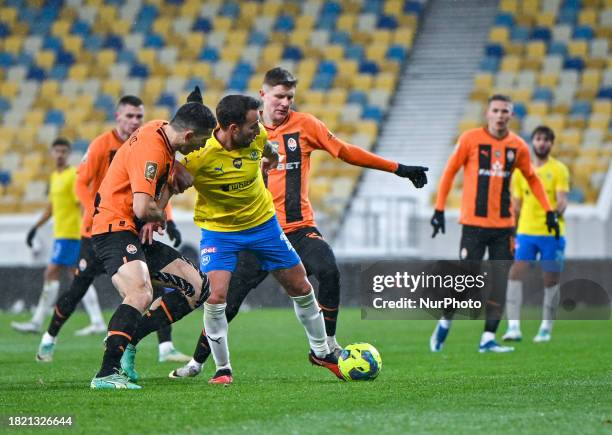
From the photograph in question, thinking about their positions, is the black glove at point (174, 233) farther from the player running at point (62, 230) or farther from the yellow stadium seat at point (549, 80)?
the yellow stadium seat at point (549, 80)

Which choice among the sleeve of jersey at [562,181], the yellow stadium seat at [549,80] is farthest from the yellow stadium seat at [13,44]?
the sleeve of jersey at [562,181]

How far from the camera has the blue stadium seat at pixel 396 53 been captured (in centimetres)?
2577

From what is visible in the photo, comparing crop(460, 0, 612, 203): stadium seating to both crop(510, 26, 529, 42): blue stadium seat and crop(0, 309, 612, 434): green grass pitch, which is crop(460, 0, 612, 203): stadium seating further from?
crop(0, 309, 612, 434): green grass pitch

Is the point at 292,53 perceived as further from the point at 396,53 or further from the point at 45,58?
the point at 45,58

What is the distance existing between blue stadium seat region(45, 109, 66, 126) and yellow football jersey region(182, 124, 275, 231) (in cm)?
1856

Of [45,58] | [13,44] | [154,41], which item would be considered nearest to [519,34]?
[154,41]

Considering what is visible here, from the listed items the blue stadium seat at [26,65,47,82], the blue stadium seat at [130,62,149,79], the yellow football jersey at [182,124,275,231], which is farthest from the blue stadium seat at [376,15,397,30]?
the yellow football jersey at [182,124,275,231]

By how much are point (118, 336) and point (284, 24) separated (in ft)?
66.5

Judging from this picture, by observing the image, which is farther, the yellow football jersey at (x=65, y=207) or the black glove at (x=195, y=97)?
the yellow football jersey at (x=65, y=207)

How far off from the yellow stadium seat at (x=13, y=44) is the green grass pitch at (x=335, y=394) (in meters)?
17.3

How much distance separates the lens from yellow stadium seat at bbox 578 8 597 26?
24.8m

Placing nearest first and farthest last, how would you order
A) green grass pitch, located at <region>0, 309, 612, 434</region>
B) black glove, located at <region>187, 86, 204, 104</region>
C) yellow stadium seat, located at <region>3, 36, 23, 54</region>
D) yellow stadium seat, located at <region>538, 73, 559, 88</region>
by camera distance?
1. green grass pitch, located at <region>0, 309, 612, 434</region>
2. black glove, located at <region>187, 86, 204, 104</region>
3. yellow stadium seat, located at <region>538, 73, 559, 88</region>
4. yellow stadium seat, located at <region>3, 36, 23, 54</region>

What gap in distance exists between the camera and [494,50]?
25125 millimetres

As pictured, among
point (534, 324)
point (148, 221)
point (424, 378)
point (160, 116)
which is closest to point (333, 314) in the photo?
point (424, 378)
